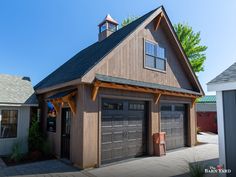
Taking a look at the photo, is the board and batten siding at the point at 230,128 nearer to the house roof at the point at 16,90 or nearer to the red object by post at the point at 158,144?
the red object by post at the point at 158,144

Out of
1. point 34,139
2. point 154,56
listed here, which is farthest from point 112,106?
point 34,139

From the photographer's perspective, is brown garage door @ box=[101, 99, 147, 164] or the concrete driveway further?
brown garage door @ box=[101, 99, 147, 164]

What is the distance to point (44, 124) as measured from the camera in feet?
36.1

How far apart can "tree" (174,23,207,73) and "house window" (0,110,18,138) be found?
19.2 m

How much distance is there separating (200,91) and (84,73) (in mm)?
9004

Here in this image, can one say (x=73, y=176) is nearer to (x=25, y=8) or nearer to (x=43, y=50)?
(x=25, y=8)

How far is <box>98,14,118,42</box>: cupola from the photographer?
13.9 m

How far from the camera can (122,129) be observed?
8.98 m

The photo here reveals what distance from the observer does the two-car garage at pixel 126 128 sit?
8383mm

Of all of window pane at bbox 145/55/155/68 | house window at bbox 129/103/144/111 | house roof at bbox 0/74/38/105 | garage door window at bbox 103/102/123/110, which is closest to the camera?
garage door window at bbox 103/102/123/110

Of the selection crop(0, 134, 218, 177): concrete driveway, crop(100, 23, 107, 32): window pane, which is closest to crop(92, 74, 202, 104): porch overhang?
crop(0, 134, 218, 177): concrete driveway

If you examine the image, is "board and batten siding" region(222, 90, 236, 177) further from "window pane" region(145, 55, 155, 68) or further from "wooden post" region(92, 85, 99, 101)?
"window pane" region(145, 55, 155, 68)

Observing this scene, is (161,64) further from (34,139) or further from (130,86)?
(34,139)

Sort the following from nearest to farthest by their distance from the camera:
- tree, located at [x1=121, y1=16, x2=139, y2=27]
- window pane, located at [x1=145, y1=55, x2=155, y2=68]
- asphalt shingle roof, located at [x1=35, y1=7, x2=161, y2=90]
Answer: asphalt shingle roof, located at [x1=35, y1=7, x2=161, y2=90], window pane, located at [x1=145, y1=55, x2=155, y2=68], tree, located at [x1=121, y1=16, x2=139, y2=27]
